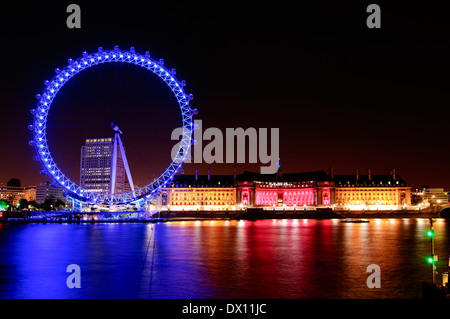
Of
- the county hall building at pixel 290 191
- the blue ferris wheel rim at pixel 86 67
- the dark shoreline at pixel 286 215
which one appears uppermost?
the blue ferris wheel rim at pixel 86 67

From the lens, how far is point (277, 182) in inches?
4889

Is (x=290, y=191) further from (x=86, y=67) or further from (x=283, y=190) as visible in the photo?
(x=86, y=67)

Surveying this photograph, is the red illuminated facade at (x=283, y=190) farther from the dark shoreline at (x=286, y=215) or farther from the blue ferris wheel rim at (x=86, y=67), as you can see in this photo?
the blue ferris wheel rim at (x=86, y=67)

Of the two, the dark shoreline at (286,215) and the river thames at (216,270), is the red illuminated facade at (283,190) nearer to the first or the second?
the dark shoreline at (286,215)

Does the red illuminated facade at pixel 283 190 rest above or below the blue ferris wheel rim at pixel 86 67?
below

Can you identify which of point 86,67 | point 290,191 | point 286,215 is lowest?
point 286,215

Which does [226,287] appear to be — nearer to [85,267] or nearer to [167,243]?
[85,267]

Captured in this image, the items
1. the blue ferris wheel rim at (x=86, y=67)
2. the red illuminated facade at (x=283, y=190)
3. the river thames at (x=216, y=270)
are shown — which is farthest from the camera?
the red illuminated facade at (x=283, y=190)

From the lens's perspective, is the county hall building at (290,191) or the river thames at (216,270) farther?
the county hall building at (290,191)

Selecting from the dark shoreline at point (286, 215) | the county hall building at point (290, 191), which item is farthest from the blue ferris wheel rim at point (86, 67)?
the county hall building at point (290, 191)

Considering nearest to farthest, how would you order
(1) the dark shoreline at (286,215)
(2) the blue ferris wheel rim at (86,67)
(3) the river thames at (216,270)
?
(3) the river thames at (216,270)
(2) the blue ferris wheel rim at (86,67)
(1) the dark shoreline at (286,215)

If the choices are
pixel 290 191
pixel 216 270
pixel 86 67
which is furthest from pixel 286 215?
pixel 216 270

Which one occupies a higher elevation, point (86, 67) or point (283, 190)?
point (86, 67)
